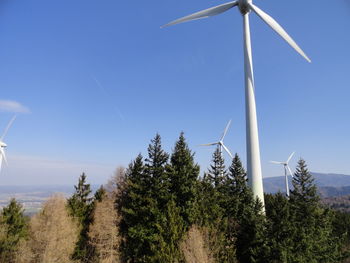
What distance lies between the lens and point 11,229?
44.8 metres

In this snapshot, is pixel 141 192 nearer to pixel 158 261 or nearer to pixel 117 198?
pixel 117 198

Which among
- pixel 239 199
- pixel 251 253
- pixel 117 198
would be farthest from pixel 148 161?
pixel 251 253

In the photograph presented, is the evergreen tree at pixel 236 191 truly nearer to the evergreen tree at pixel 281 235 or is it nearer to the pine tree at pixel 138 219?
the evergreen tree at pixel 281 235

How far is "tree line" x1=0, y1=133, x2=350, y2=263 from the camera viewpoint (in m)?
27.6

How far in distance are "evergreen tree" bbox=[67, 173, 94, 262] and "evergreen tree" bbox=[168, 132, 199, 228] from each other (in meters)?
21.8

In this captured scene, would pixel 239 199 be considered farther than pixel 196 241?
Yes

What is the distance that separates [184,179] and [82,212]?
27123 millimetres

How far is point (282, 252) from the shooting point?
25.0 meters

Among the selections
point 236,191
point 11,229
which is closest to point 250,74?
point 236,191

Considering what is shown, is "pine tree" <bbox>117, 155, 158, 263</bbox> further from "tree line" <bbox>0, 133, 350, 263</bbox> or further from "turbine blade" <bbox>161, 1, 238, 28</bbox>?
"turbine blade" <bbox>161, 1, 238, 28</bbox>

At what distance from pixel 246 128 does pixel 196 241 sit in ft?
77.5

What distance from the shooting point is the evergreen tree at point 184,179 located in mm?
33344

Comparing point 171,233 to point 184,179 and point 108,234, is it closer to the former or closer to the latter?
point 184,179

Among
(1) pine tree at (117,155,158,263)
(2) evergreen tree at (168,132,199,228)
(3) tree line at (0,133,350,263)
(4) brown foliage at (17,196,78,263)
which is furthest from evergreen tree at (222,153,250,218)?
(4) brown foliage at (17,196,78,263)
